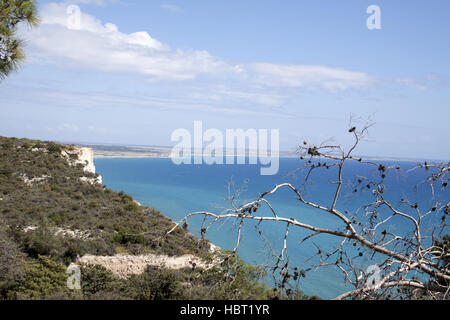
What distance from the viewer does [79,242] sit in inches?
599

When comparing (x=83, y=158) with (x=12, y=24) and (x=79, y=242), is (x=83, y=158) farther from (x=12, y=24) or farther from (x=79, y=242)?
(x=12, y=24)

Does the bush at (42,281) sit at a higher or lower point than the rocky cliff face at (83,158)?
lower

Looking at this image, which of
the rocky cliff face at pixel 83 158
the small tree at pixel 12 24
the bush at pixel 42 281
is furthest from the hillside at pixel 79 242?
the small tree at pixel 12 24

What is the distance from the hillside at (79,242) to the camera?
871cm

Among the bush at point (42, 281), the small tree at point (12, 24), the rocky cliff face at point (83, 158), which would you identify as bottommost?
the bush at point (42, 281)

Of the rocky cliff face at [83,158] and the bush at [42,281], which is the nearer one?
the bush at [42,281]

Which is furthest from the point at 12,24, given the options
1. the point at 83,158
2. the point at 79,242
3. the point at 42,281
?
the point at 83,158

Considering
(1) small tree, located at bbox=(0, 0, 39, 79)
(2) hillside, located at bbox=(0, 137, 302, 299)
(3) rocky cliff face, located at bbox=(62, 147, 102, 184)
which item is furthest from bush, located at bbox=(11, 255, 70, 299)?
A: (3) rocky cliff face, located at bbox=(62, 147, 102, 184)

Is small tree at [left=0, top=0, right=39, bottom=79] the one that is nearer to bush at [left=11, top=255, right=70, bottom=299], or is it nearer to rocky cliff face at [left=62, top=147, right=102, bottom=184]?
bush at [left=11, top=255, right=70, bottom=299]

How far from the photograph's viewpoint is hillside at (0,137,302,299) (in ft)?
28.6

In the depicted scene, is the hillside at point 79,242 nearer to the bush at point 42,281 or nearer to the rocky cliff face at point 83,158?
the bush at point 42,281
